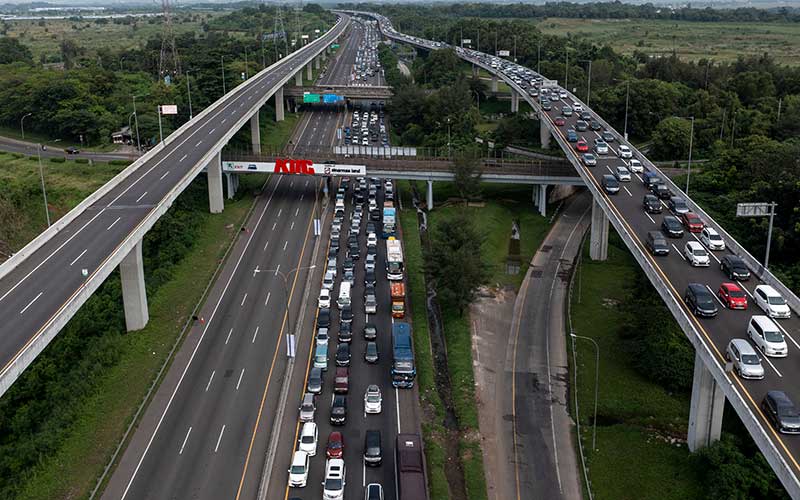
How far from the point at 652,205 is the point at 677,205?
2.91m

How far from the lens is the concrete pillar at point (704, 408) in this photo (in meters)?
50.6

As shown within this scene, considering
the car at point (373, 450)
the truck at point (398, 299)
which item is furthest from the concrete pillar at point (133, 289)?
the car at point (373, 450)

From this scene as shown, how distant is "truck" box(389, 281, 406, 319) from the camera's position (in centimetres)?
7319

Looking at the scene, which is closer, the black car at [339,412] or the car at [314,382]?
the black car at [339,412]

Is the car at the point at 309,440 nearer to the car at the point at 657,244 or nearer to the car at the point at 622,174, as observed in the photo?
the car at the point at 657,244

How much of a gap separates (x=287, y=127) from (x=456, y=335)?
96.4 metres

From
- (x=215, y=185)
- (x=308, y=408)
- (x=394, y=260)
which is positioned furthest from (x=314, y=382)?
(x=215, y=185)

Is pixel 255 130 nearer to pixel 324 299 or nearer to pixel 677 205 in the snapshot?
pixel 324 299

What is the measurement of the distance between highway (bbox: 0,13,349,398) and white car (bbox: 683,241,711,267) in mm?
46927

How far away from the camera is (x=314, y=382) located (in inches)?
2381

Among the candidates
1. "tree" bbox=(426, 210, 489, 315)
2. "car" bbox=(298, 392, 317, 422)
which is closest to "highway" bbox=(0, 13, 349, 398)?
"car" bbox=(298, 392, 317, 422)

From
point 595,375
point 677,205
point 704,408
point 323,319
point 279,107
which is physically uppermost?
point 279,107

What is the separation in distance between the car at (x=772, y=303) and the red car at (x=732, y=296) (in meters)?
1.05

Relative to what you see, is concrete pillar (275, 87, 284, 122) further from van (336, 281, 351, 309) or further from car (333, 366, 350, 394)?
car (333, 366, 350, 394)
